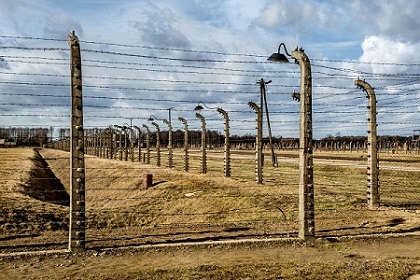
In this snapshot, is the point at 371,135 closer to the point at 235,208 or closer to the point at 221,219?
the point at 235,208

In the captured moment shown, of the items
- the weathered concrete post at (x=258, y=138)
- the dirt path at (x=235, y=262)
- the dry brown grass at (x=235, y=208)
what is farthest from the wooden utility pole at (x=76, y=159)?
the weathered concrete post at (x=258, y=138)

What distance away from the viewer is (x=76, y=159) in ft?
29.1

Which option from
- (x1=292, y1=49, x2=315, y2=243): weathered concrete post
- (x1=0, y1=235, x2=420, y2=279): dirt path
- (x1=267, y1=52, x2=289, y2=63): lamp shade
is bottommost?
(x1=0, y1=235, x2=420, y2=279): dirt path

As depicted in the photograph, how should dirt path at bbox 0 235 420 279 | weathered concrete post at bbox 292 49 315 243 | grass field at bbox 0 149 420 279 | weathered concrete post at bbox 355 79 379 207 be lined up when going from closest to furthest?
dirt path at bbox 0 235 420 279, grass field at bbox 0 149 420 279, weathered concrete post at bbox 292 49 315 243, weathered concrete post at bbox 355 79 379 207

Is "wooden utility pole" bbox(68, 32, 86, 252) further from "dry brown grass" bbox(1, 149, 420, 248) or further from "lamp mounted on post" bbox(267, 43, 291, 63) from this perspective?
"lamp mounted on post" bbox(267, 43, 291, 63)

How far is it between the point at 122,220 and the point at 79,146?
7.15 meters

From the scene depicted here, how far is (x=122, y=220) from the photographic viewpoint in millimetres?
15547

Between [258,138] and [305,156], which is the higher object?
[258,138]

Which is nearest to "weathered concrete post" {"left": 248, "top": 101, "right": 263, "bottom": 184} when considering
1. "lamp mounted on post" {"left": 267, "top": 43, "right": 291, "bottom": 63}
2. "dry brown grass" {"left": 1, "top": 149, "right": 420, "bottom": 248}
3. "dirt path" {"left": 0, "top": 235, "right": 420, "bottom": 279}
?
"dry brown grass" {"left": 1, "top": 149, "right": 420, "bottom": 248}

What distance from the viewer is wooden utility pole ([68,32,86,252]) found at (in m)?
8.84

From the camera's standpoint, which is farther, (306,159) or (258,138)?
(258,138)

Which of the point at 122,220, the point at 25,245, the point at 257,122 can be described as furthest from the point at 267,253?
the point at 257,122

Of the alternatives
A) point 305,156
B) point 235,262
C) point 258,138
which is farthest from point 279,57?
point 258,138

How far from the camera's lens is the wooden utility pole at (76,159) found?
8.84 meters
